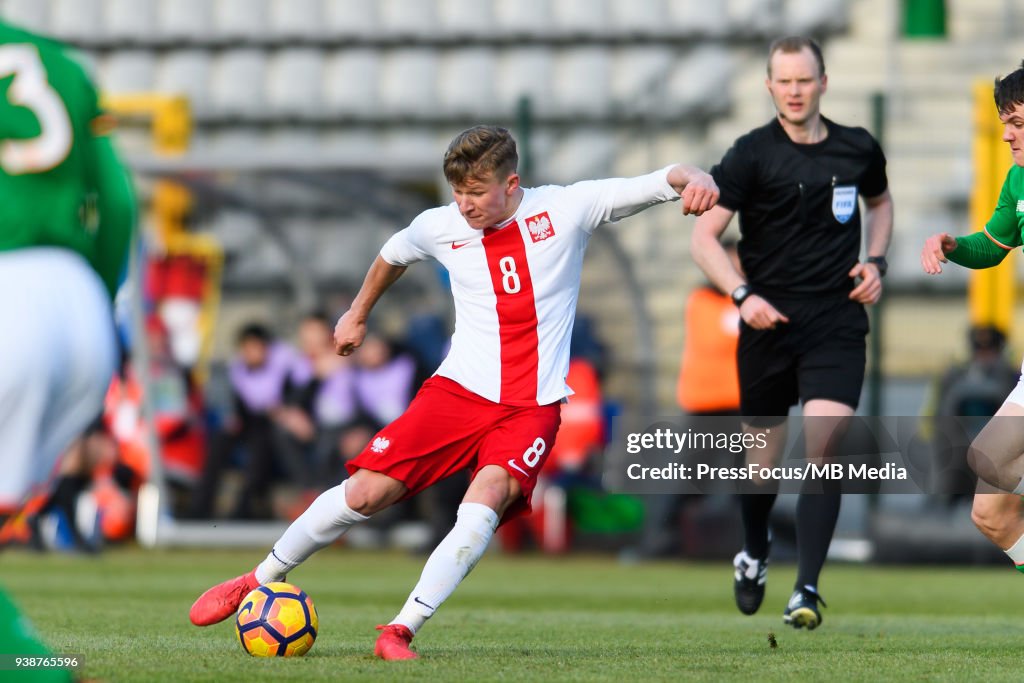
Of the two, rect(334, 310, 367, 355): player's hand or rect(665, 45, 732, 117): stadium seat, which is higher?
rect(665, 45, 732, 117): stadium seat

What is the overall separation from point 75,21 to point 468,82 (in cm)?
535

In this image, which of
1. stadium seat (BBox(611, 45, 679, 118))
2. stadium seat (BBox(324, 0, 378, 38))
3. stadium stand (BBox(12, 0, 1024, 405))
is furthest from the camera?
stadium seat (BBox(324, 0, 378, 38))

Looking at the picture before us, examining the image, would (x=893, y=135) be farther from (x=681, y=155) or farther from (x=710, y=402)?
(x=710, y=402)

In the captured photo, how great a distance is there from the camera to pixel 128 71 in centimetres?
2061

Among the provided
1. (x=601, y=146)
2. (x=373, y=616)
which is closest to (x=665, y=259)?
(x=601, y=146)

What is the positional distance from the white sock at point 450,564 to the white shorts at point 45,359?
1669mm

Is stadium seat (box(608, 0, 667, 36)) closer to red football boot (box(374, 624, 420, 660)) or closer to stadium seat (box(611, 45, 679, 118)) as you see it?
stadium seat (box(611, 45, 679, 118))

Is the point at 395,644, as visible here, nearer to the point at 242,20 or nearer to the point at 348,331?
the point at 348,331

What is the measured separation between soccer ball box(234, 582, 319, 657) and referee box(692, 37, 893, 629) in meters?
2.19

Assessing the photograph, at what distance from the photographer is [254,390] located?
13.7 meters

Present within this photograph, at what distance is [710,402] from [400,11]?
9.92 meters

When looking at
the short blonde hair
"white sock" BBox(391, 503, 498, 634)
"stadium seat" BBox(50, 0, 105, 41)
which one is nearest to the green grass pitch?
"white sock" BBox(391, 503, 498, 634)

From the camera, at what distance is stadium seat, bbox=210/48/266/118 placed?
65.5ft

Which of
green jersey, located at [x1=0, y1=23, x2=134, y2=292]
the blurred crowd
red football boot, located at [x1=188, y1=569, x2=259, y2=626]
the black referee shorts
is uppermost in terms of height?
green jersey, located at [x1=0, y1=23, x2=134, y2=292]
